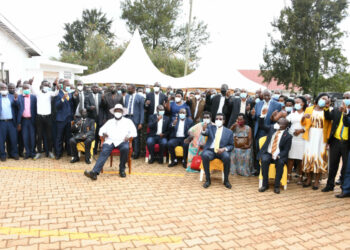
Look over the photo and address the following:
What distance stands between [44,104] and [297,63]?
81.2ft

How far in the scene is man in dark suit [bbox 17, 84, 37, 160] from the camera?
757 centimetres

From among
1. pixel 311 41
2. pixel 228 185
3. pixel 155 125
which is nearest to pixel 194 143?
pixel 155 125

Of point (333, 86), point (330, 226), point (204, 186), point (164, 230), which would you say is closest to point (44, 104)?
point (204, 186)

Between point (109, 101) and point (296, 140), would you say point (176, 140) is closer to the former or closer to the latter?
point (109, 101)

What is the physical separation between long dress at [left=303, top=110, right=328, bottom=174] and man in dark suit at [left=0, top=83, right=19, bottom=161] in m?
7.16

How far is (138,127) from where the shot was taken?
8227mm

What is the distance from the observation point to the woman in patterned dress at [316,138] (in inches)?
232

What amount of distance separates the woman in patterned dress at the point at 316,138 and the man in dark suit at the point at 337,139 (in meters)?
0.11

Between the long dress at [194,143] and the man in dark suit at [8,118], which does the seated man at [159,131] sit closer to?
the long dress at [194,143]

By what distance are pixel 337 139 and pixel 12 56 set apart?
12978 mm

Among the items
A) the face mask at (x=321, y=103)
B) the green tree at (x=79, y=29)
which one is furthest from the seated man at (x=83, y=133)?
the green tree at (x=79, y=29)

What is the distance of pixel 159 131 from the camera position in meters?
7.98

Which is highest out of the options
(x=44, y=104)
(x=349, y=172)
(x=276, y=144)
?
(x=44, y=104)

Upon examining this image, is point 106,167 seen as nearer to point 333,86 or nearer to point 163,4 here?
point 333,86
